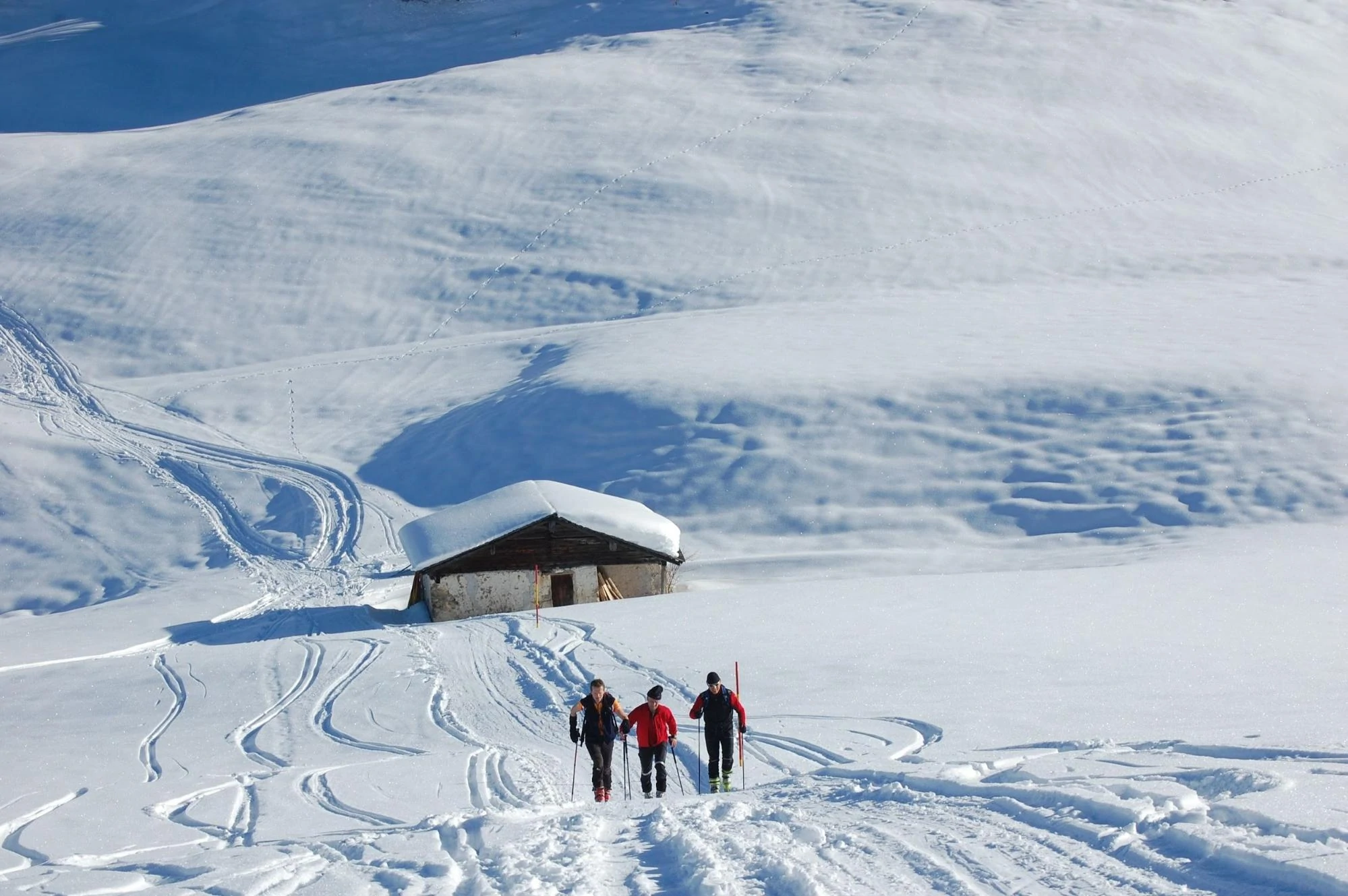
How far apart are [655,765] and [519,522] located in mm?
12735

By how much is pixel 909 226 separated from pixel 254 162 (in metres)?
27.2

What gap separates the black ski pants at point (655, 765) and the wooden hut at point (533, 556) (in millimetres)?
12041

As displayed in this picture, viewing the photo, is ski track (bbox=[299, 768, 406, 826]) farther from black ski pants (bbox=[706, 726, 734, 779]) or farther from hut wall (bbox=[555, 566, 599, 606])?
hut wall (bbox=[555, 566, 599, 606])

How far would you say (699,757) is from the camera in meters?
11.3

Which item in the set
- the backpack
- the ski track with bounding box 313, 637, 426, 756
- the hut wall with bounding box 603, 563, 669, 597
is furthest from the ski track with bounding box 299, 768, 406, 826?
the hut wall with bounding box 603, 563, 669, 597

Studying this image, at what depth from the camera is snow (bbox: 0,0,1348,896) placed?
8.07m

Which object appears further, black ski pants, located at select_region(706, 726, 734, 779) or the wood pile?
the wood pile

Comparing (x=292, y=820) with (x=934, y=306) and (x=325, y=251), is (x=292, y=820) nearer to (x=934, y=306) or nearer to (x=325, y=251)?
(x=934, y=306)

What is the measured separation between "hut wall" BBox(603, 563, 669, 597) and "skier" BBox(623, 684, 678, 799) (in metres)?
13.2

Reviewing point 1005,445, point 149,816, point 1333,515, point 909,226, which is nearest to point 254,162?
point 909,226

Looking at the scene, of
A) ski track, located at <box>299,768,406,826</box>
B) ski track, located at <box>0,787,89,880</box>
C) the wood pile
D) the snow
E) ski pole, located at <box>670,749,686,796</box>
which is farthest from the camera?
the wood pile

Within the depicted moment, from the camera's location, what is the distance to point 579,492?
82.4 feet

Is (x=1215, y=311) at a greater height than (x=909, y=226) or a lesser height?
lesser

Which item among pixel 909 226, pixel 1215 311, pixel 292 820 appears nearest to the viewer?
pixel 292 820
